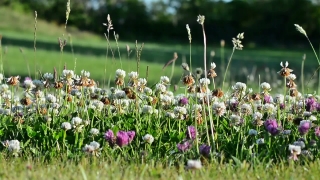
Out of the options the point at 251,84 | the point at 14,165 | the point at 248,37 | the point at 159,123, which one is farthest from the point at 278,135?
the point at 248,37

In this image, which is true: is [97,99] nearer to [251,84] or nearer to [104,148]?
[104,148]

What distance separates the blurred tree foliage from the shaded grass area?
41977 mm

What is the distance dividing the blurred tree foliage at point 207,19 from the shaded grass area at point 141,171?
4198cm

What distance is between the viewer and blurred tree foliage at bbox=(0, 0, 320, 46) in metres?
47.3

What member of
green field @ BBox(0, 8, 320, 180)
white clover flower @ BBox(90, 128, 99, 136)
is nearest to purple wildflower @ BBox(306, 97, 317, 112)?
green field @ BBox(0, 8, 320, 180)

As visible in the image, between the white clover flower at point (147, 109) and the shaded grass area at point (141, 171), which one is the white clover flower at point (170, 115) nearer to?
the white clover flower at point (147, 109)

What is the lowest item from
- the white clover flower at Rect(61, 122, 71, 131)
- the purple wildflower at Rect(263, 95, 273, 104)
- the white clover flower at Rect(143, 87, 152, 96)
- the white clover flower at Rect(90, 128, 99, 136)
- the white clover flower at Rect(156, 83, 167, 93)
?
the white clover flower at Rect(90, 128, 99, 136)

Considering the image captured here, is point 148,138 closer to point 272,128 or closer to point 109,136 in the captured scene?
point 109,136

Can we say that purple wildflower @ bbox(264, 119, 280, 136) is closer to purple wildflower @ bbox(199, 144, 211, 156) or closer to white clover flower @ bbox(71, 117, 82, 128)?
purple wildflower @ bbox(199, 144, 211, 156)

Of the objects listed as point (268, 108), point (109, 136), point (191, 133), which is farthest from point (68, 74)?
point (268, 108)

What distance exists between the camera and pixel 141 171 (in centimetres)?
291

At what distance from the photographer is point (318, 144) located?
3.28 metres

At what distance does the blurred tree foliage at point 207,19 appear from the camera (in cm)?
4734

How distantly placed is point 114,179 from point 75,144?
0.86m
